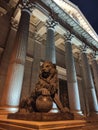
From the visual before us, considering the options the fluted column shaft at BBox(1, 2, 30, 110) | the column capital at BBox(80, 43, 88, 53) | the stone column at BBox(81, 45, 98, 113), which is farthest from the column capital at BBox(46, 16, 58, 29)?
the stone column at BBox(81, 45, 98, 113)

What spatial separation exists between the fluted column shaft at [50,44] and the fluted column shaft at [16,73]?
196 centimetres

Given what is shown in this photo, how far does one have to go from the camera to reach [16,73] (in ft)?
21.7

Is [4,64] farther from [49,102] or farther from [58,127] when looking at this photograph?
[58,127]

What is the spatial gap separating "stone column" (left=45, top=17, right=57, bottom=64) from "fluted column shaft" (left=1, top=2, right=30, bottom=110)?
6.44 ft

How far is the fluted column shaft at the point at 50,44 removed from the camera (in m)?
8.88

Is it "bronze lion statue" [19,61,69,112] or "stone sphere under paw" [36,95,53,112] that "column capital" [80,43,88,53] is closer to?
"bronze lion statue" [19,61,69,112]

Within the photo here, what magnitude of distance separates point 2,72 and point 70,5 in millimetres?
11208

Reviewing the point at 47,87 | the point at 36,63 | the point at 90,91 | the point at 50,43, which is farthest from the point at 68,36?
the point at 47,87

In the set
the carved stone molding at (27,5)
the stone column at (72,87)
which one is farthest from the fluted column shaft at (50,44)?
the carved stone molding at (27,5)

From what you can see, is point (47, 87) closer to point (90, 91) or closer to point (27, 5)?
point (27, 5)

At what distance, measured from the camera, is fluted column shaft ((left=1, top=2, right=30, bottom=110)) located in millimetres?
6020

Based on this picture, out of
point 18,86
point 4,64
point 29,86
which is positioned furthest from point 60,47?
point 18,86

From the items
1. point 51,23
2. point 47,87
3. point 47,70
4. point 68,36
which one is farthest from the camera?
point 68,36

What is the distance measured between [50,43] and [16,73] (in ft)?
12.9
